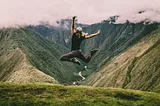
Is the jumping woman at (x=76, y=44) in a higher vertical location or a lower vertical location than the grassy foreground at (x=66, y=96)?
higher

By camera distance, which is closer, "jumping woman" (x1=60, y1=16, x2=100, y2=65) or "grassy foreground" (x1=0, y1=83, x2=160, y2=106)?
"jumping woman" (x1=60, y1=16, x2=100, y2=65)

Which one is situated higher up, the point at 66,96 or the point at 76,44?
the point at 76,44

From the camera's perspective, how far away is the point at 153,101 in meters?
94.7

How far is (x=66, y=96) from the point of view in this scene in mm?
86688

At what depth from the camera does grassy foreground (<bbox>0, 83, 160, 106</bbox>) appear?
7944 cm

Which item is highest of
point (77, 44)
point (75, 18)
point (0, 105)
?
point (75, 18)

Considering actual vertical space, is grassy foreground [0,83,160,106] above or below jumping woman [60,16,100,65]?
below

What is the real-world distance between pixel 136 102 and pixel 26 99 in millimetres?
32194

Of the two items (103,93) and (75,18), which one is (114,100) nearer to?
(103,93)

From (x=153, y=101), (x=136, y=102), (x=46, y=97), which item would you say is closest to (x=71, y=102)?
(x=46, y=97)

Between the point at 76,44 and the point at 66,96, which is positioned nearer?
the point at 76,44

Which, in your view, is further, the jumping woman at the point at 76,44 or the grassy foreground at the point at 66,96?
the grassy foreground at the point at 66,96

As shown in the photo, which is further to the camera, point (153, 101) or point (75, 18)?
point (153, 101)

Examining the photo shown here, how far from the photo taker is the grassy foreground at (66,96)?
7944 cm
